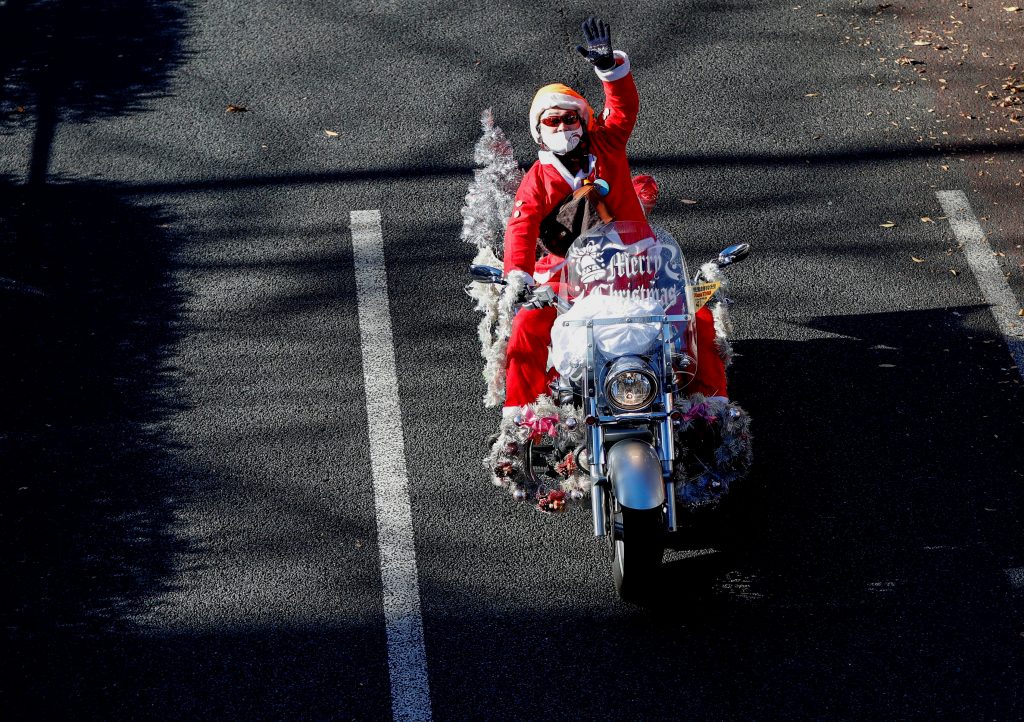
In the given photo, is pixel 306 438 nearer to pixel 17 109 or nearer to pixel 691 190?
pixel 691 190

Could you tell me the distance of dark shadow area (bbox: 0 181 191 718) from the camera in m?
5.39

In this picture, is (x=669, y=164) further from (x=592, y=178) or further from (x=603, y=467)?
(x=603, y=467)

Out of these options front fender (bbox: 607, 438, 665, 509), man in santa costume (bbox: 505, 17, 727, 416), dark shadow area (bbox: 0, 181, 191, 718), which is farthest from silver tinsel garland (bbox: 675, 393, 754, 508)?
dark shadow area (bbox: 0, 181, 191, 718)

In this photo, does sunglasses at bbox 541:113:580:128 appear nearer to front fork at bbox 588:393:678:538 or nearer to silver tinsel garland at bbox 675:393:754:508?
silver tinsel garland at bbox 675:393:754:508

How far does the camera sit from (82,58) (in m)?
9.05

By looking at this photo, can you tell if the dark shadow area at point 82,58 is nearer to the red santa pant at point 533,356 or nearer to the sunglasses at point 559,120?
the sunglasses at point 559,120

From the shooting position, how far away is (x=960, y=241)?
24.2ft

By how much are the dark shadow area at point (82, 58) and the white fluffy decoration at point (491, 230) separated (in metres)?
2.89

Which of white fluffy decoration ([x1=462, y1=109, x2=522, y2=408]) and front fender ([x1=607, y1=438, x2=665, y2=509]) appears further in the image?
white fluffy decoration ([x1=462, y1=109, x2=522, y2=408])

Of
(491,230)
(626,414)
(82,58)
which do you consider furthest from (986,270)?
(82,58)

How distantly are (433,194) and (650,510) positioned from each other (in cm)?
354

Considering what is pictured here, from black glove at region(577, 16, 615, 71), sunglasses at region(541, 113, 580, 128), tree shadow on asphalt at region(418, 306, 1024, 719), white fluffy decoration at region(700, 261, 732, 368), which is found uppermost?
black glove at region(577, 16, 615, 71)

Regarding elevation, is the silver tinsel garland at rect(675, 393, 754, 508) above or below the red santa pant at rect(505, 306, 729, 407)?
below

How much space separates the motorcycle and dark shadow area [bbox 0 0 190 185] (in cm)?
444
